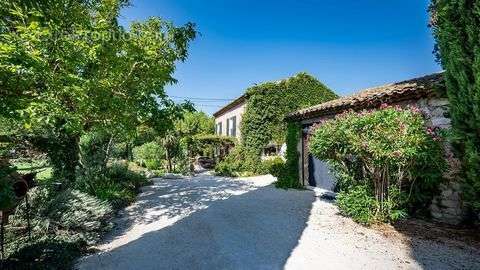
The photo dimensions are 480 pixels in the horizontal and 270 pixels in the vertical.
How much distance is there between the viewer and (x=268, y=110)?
21.9 metres

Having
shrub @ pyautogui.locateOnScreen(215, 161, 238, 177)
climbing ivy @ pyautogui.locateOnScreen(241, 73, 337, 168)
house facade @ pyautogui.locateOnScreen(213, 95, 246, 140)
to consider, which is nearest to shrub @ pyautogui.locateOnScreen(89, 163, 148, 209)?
shrub @ pyautogui.locateOnScreen(215, 161, 238, 177)

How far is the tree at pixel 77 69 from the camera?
17.6ft

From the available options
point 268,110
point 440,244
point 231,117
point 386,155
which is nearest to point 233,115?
point 231,117

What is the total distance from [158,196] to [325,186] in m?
6.27

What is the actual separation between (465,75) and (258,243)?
4696mm

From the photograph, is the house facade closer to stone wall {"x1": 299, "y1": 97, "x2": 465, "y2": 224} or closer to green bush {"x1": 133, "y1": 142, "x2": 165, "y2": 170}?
green bush {"x1": 133, "y1": 142, "x2": 165, "y2": 170}

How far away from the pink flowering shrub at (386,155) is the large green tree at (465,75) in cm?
79

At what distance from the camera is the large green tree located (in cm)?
560

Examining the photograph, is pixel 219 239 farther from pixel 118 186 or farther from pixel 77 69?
pixel 118 186

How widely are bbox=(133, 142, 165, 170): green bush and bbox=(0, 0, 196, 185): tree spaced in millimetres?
15257

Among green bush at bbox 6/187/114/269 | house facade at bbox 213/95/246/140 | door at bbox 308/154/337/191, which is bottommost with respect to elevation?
green bush at bbox 6/187/114/269

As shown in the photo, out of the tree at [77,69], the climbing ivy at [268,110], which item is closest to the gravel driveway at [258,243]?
→ the tree at [77,69]

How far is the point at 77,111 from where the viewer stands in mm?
7801

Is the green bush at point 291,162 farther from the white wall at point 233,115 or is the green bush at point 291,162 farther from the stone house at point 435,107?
the white wall at point 233,115
